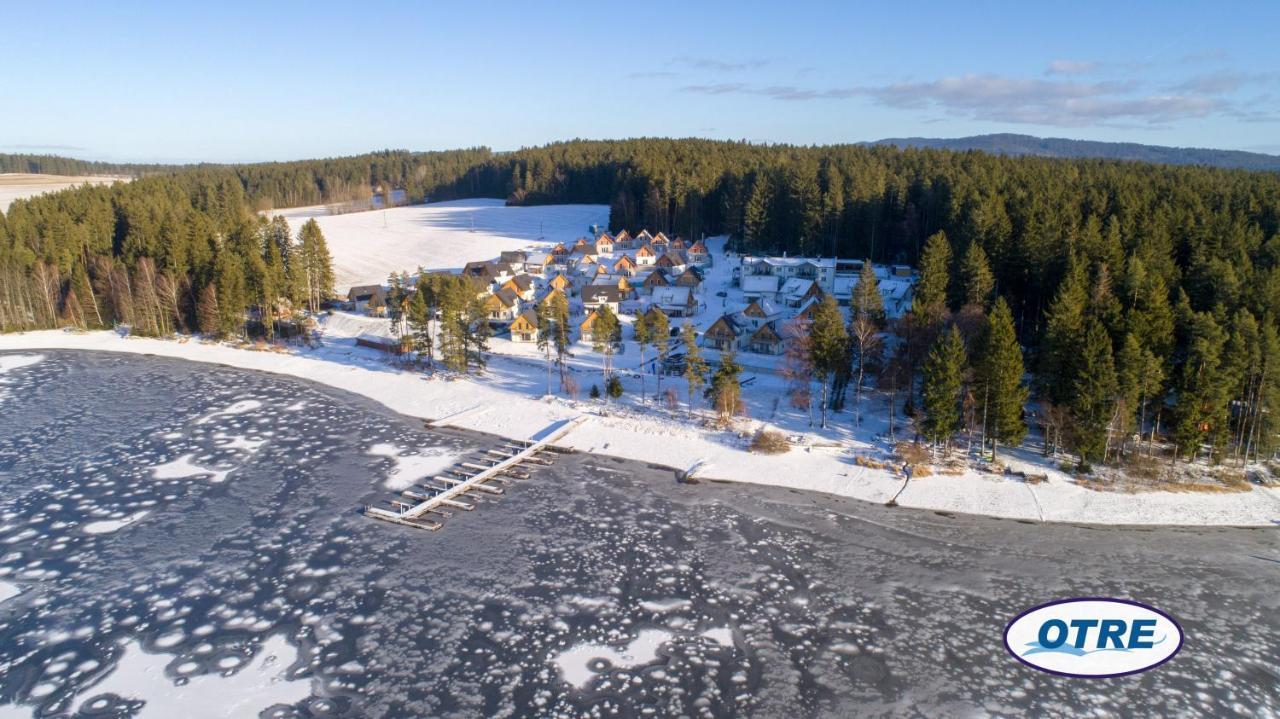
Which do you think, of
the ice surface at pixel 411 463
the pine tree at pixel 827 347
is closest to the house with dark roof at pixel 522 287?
the ice surface at pixel 411 463

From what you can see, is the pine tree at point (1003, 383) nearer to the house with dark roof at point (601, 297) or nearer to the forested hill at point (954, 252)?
the forested hill at point (954, 252)

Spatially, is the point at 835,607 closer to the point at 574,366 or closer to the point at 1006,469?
the point at 1006,469

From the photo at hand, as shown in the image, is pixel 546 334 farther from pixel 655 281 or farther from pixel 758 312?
pixel 655 281

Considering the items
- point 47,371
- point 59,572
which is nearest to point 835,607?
point 59,572

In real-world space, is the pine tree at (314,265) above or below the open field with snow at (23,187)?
below

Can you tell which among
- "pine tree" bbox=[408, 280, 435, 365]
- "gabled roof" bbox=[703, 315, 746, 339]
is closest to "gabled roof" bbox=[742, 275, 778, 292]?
"gabled roof" bbox=[703, 315, 746, 339]

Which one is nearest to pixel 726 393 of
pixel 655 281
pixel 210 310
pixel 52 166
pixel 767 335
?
pixel 767 335
